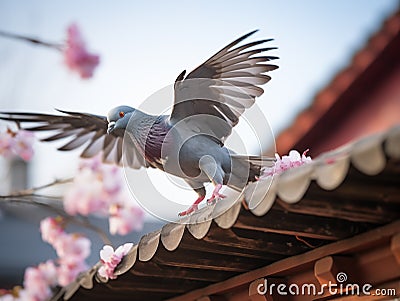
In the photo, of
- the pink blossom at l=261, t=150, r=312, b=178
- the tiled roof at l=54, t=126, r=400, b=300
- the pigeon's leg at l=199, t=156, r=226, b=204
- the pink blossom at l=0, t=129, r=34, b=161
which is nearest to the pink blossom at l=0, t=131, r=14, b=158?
the pink blossom at l=0, t=129, r=34, b=161

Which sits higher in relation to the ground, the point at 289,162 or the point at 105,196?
the point at 105,196

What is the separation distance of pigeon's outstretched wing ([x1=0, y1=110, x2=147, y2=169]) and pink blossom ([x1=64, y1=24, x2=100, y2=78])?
1260 mm

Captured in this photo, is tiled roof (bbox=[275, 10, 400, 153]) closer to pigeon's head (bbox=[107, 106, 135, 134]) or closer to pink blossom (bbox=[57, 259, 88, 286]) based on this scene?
pink blossom (bbox=[57, 259, 88, 286])

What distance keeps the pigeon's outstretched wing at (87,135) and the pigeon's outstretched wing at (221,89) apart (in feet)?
2.72

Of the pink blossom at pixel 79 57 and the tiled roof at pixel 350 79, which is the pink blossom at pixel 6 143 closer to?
the pink blossom at pixel 79 57

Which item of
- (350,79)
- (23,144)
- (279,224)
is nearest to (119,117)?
(279,224)

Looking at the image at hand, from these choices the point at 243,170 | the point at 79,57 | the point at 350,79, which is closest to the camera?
the point at 243,170

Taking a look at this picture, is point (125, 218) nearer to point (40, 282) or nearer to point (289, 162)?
point (40, 282)

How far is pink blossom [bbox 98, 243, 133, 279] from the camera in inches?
130

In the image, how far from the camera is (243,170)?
3.41 meters

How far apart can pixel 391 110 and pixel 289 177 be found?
4514mm

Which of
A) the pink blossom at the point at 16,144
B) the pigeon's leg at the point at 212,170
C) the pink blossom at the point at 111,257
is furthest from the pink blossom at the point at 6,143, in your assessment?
the pigeon's leg at the point at 212,170

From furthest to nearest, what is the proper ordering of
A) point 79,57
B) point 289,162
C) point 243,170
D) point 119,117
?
1. point 79,57
2. point 119,117
3. point 243,170
4. point 289,162

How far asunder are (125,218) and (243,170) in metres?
2.57
